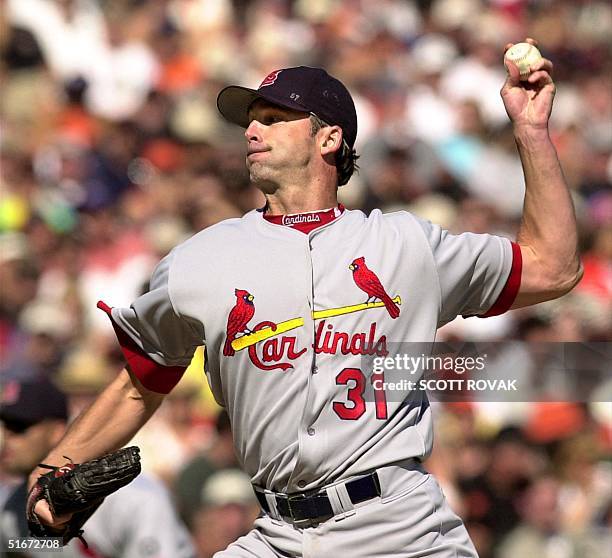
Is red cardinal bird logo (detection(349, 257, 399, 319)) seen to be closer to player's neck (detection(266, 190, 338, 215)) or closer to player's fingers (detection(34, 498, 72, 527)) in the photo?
player's neck (detection(266, 190, 338, 215))

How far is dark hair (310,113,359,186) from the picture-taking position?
11.7 ft

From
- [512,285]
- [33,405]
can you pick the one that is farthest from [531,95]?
[33,405]

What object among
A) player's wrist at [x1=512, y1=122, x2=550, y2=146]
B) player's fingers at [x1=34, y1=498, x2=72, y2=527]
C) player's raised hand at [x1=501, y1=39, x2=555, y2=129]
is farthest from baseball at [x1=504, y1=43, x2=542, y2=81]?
player's fingers at [x1=34, y1=498, x2=72, y2=527]

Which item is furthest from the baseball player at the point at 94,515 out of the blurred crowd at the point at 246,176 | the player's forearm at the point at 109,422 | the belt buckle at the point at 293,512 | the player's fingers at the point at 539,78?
the player's fingers at the point at 539,78

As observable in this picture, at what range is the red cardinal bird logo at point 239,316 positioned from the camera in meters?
3.31

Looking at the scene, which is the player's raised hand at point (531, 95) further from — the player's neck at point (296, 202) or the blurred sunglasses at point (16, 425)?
the blurred sunglasses at point (16, 425)

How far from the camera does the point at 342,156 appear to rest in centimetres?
368

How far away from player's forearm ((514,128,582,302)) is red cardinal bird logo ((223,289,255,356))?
804 millimetres

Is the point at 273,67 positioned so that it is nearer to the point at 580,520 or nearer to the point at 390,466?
the point at 580,520

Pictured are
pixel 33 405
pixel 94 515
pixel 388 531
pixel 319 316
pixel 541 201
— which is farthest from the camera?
pixel 33 405

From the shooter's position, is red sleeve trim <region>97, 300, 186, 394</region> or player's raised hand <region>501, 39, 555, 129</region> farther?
red sleeve trim <region>97, 300, 186, 394</region>

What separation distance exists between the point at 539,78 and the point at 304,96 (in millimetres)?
672

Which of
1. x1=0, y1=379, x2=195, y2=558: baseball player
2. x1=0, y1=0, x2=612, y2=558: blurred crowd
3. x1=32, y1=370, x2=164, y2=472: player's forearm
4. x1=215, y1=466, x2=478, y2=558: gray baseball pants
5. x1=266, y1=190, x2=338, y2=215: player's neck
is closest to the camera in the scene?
x1=215, y1=466, x2=478, y2=558: gray baseball pants

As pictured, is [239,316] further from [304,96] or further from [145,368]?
[304,96]
